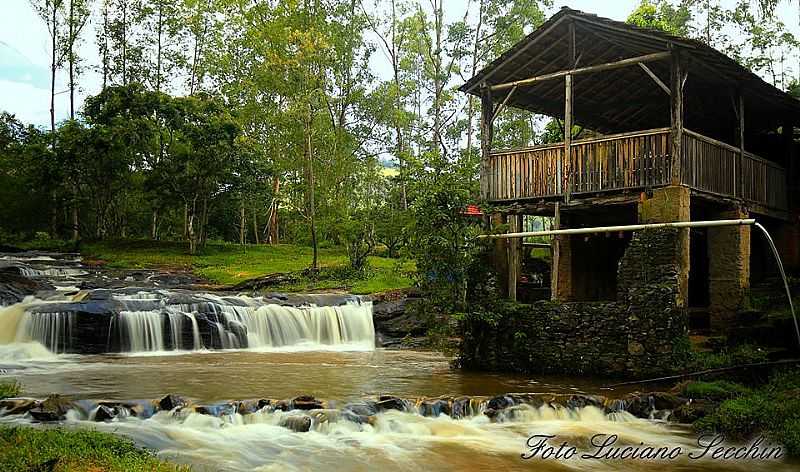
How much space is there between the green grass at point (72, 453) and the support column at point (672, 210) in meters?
10.0

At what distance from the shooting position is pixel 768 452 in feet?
28.0

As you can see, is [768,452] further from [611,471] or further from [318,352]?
[318,352]

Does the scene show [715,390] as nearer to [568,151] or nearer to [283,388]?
[568,151]

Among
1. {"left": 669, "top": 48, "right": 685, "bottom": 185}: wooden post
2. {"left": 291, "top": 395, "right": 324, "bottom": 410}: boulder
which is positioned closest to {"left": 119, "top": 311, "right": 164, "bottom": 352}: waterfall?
{"left": 291, "top": 395, "right": 324, "bottom": 410}: boulder

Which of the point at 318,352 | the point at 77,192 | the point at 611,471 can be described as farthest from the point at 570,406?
the point at 77,192

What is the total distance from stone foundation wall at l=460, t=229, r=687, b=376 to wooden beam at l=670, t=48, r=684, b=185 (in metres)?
1.67

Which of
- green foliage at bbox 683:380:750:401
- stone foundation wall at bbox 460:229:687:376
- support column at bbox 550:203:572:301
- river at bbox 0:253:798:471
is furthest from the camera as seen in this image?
support column at bbox 550:203:572:301

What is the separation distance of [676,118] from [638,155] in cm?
107

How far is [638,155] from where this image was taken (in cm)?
1462

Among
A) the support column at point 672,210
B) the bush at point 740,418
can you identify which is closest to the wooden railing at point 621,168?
the support column at point 672,210

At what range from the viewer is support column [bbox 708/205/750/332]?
15.4m

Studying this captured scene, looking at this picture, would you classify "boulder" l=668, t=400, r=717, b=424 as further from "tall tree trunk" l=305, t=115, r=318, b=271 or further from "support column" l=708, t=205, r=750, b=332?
"tall tree trunk" l=305, t=115, r=318, b=271

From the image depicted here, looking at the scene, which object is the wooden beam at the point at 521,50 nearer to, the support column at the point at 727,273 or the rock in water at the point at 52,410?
the support column at the point at 727,273

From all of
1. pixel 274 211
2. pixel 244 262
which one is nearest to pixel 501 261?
pixel 244 262
